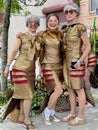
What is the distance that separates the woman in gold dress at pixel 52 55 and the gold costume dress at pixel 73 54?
0.10m

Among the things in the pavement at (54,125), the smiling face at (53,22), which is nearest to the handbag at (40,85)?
the pavement at (54,125)

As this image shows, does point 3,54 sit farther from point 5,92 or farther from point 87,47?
point 87,47

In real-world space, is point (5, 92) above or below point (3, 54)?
below

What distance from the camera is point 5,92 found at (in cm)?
657

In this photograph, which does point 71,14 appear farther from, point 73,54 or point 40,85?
point 40,85

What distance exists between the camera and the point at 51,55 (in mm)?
4477

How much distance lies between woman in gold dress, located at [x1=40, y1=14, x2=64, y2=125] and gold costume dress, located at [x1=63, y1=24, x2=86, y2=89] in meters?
0.10

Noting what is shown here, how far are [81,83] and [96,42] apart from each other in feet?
19.0

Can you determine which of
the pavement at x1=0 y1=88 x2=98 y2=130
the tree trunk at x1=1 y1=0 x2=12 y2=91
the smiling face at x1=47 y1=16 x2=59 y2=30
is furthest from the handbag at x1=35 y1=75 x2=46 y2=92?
the smiling face at x1=47 y1=16 x2=59 y2=30

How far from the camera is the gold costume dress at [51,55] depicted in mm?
4453

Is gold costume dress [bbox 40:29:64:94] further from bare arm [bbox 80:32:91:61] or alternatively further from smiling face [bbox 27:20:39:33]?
bare arm [bbox 80:32:91:61]

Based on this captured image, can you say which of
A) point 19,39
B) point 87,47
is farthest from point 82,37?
point 19,39

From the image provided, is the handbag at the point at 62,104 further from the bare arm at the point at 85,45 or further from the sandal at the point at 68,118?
the bare arm at the point at 85,45

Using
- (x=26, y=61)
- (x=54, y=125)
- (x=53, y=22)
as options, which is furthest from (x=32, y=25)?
(x=54, y=125)
